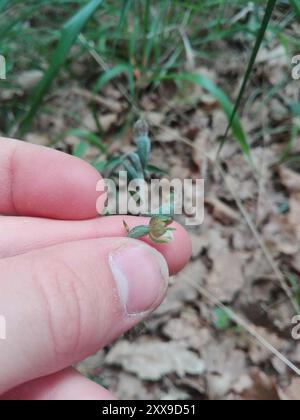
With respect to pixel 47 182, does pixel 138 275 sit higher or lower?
lower

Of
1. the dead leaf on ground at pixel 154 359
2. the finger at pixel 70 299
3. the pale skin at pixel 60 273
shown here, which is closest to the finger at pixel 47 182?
the pale skin at pixel 60 273

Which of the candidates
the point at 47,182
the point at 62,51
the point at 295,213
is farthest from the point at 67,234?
the point at 295,213

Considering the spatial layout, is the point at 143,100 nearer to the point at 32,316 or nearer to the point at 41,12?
the point at 41,12

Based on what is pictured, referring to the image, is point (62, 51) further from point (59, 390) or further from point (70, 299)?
point (59, 390)

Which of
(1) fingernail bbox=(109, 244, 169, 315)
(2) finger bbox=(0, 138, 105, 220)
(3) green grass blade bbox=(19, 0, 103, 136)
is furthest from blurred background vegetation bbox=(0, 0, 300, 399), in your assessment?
(1) fingernail bbox=(109, 244, 169, 315)

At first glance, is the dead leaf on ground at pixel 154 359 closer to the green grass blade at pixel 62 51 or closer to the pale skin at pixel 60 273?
the pale skin at pixel 60 273

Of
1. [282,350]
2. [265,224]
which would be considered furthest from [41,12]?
[282,350]

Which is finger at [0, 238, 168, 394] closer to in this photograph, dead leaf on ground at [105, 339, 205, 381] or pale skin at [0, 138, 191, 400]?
pale skin at [0, 138, 191, 400]

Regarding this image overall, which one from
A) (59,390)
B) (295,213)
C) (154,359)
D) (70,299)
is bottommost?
(154,359)
